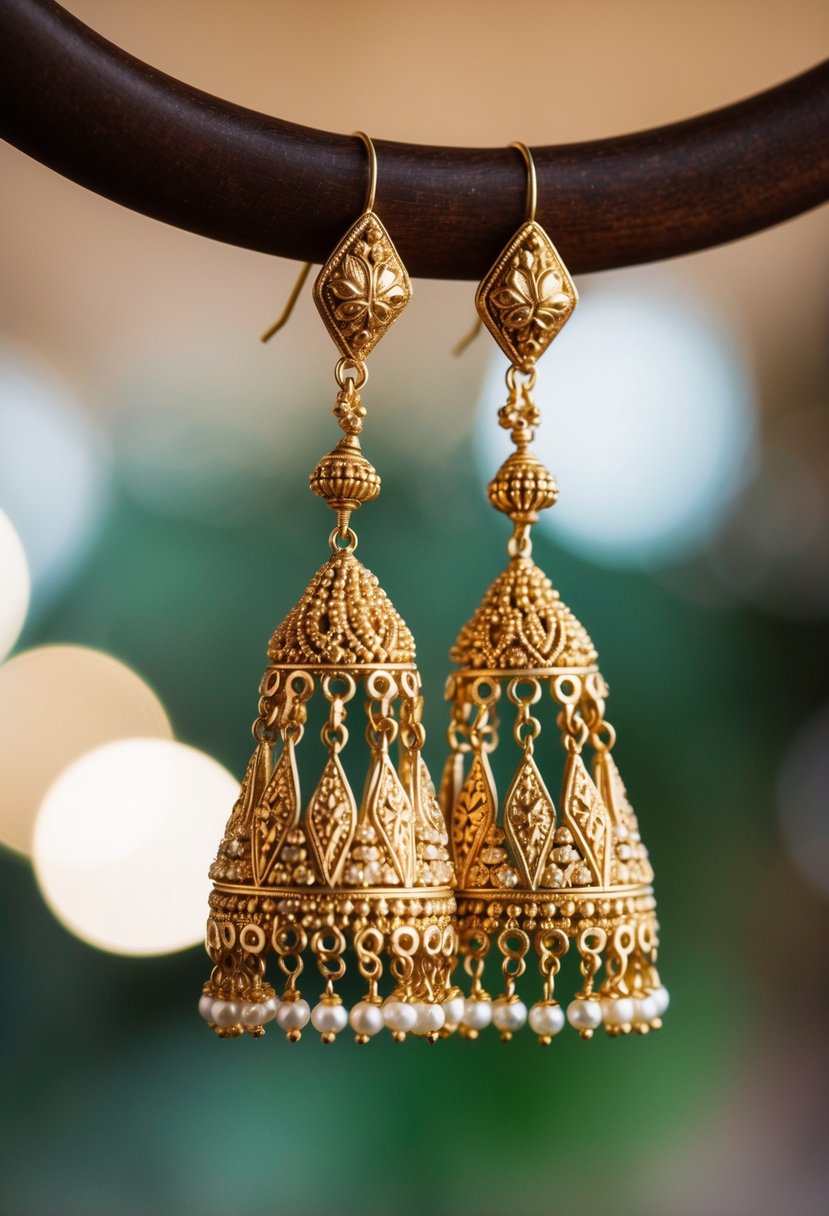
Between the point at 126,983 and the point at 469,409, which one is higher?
the point at 469,409

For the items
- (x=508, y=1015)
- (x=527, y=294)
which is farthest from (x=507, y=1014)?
(x=527, y=294)

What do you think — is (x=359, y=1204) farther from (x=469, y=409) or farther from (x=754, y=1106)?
(x=469, y=409)

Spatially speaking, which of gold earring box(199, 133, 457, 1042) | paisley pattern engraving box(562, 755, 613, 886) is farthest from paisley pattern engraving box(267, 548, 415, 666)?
paisley pattern engraving box(562, 755, 613, 886)

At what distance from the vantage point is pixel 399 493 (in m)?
1.79

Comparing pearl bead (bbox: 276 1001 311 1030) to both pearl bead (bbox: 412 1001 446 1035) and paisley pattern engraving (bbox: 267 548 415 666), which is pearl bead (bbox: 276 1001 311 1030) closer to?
pearl bead (bbox: 412 1001 446 1035)

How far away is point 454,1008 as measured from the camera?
626 mm

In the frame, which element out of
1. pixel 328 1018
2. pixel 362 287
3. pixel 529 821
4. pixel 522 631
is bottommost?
pixel 328 1018

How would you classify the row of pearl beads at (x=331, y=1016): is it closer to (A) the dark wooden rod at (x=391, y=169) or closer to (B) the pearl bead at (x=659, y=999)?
(B) the pearl bead at (x=659, y=999)

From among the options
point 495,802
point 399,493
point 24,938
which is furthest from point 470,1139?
point 495,802

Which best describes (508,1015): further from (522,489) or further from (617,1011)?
(522,489)

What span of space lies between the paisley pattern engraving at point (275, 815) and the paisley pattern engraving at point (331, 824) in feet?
0.04

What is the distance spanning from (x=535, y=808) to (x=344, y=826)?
117mm

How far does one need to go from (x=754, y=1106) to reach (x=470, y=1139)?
454 millimetres

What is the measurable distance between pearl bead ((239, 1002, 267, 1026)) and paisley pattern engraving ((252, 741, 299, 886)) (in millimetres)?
63
